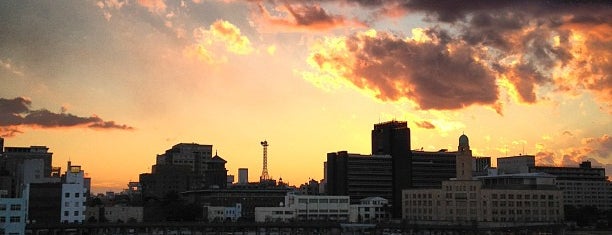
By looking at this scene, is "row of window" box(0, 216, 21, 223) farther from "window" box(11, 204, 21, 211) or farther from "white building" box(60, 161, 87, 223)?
"white building" box(60, 161, 87, 223)

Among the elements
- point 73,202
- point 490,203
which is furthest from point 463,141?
point 73,202

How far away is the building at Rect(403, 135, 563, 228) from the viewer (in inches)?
7239

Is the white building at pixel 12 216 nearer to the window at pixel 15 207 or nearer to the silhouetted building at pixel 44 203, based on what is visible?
the window at pixel 15 207

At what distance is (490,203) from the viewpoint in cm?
18412

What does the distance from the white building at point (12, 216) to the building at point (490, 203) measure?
350 feet

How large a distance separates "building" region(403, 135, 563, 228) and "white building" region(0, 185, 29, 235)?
10674cm

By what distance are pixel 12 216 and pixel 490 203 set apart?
380 ft

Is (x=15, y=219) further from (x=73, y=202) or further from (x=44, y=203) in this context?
(x=73, y=202)

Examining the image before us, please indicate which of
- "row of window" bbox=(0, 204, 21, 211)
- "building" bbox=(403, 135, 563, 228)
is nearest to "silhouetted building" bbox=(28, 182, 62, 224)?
"row of window" bbox=(0, 204, 21, 211)

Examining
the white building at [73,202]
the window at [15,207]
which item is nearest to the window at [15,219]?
the window at [15,207]

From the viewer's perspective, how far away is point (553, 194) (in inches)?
7490

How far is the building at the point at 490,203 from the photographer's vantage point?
183875mm

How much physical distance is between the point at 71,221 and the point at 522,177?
12074cm

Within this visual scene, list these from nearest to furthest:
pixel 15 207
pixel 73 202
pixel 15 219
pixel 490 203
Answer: pixel 15 219
pixel 15 207
pixel 73 202
pixel 490 203
